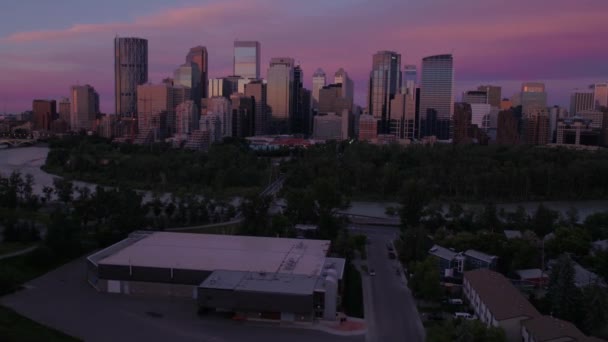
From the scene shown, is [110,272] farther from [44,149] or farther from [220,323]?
[44,149]

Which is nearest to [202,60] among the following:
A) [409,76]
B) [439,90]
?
[409,76]

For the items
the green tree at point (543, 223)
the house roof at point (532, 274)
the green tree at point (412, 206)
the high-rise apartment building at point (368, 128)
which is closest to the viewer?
the house roof at point (532, 274)

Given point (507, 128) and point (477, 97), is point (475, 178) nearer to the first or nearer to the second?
point (507, 128)

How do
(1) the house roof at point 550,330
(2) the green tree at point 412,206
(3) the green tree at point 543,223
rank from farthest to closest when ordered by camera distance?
1. (2) the green tree at point 412,206
2. (3) the green tree at point 543,223
3. (1) the house roof at point 550,330

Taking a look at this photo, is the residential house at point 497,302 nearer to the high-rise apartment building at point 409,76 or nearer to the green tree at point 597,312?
the green tree at point 597,312

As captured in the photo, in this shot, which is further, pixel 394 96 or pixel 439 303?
pixel 394 96

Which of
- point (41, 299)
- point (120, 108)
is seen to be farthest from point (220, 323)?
point (120, 108)

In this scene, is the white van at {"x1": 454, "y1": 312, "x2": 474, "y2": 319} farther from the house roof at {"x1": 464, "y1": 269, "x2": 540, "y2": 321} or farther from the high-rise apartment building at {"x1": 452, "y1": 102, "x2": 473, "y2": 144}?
the high-rise apartment building at {"x1": 452, "y1": 102, "x2": 473, "y2": 144}

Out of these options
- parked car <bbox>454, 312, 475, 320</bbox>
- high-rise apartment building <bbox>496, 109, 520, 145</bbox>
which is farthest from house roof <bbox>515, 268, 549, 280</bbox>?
high-rise apartment building <bbox>496, 109, 520, 145</bbox>

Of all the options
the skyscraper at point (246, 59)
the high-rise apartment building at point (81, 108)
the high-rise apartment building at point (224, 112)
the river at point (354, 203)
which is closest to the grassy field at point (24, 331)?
the river at point (354, 203)
